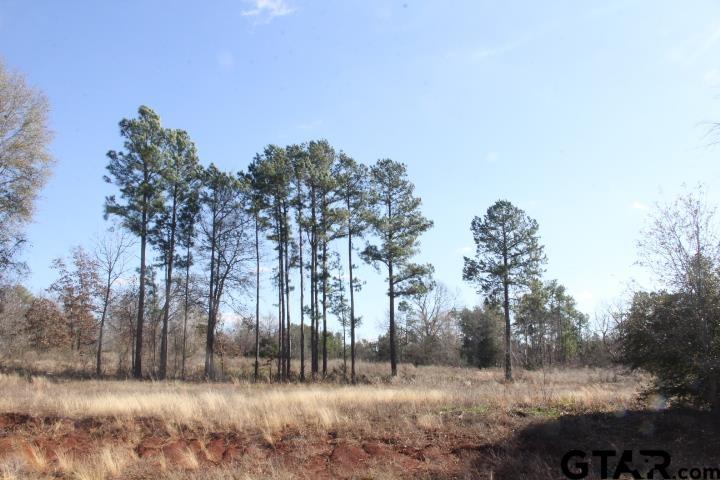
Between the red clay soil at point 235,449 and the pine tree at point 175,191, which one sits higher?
the pine tree at point 175,191

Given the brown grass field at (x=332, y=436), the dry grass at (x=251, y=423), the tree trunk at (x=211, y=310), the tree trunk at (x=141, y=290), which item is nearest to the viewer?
the brown grass field at (x=332, y=436)

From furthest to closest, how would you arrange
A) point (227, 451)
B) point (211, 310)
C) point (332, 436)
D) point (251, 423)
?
1. point (211, 310)
2. point (251, 423)
3. point (332, 436)
4. point (227, 451)

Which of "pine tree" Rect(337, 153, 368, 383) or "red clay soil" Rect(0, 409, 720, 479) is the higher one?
"pine tree" Rect(337, 153, 368, 383)

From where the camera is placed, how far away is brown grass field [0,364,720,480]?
29.8ft

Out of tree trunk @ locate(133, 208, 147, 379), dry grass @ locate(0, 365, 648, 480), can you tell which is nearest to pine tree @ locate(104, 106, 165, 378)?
tree trunk @ locate(133, 208, 147, 379)

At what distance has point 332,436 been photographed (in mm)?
11031

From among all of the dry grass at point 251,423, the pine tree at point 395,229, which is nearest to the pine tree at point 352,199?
the pine tree at point 395,229

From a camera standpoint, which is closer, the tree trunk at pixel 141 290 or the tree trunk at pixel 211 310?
the tree trunk at pixel 141 290

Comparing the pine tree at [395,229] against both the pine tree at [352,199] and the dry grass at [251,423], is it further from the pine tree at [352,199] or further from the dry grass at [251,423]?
the dry grass at [251,423]

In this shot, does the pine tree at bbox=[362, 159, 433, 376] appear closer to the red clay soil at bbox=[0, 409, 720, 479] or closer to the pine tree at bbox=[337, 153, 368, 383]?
the pine tree at bbox=[337, 153, 368, 383]

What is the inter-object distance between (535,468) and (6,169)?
80.6 ft

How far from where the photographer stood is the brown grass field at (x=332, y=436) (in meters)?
9.09

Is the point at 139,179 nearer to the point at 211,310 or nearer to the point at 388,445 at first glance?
the point at 211,310

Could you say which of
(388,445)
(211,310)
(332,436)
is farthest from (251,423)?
(211,310)
